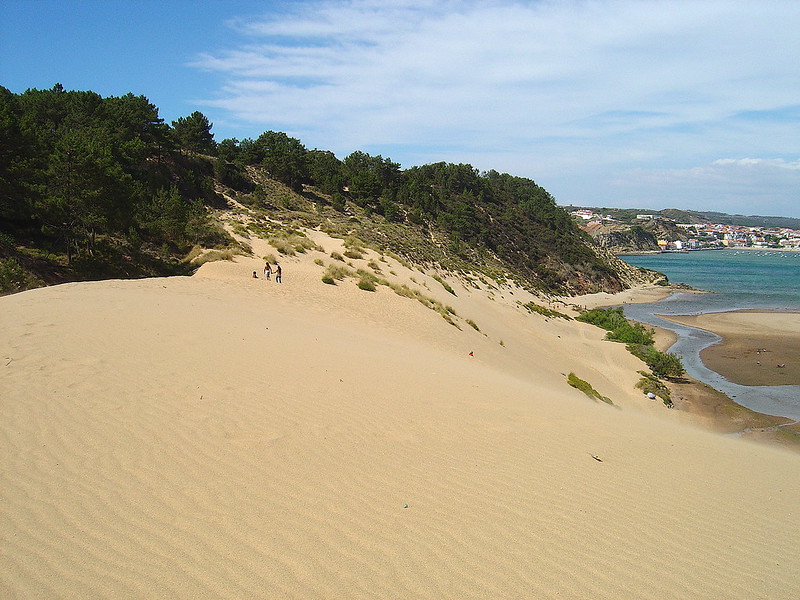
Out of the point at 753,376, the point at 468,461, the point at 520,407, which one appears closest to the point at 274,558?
the point at 468,461

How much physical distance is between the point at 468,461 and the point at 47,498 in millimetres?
4159

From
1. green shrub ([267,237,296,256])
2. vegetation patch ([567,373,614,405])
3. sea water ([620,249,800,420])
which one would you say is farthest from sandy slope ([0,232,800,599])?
Answer: green shrub ([267,237,296,256])

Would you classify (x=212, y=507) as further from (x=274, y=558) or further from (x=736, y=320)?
(x=736, y=320)

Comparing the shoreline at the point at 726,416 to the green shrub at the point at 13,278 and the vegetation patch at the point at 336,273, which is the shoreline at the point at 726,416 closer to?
the vegetation patch at the point at 336,273

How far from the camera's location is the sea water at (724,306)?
2192 centimetres

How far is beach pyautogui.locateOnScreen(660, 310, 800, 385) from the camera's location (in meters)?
26.3

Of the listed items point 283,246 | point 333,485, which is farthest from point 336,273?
point 333,485

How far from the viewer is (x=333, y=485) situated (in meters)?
4.76

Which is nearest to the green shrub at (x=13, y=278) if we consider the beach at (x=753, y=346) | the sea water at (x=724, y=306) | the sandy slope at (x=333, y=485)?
the sandy slope at (x=333, y=485)

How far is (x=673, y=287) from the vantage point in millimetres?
74250

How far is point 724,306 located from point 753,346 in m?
25.8

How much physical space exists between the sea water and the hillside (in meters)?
11.1

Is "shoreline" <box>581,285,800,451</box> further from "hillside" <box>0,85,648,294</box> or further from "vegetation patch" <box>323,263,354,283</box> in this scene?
"hillside" <box>0,85,648,294</box>

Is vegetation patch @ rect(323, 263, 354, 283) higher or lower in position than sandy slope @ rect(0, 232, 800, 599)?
higher
